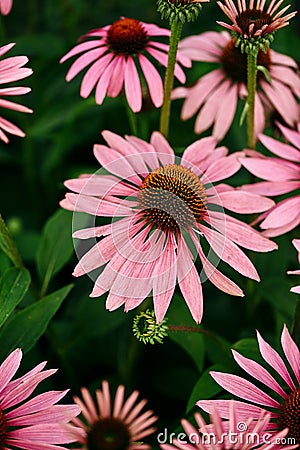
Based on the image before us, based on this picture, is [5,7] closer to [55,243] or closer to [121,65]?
[121,65]

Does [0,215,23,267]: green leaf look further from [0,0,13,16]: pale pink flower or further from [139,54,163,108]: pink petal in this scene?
[0,0,13,16]: pale pink flower

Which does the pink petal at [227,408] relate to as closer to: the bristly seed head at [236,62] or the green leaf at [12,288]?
the green leaf at [12,288]

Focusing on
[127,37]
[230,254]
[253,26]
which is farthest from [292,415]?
[127,37]

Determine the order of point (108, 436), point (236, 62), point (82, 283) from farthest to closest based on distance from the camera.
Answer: point (82, 283)
point (236, 62)
point (108, 436)

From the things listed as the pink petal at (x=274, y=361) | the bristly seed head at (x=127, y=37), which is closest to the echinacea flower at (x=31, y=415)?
the pink petal at (x=274, y=361)

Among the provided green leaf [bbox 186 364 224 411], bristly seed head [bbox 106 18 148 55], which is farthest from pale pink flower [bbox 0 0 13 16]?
green leaf [bbox 186 364 224 411]
